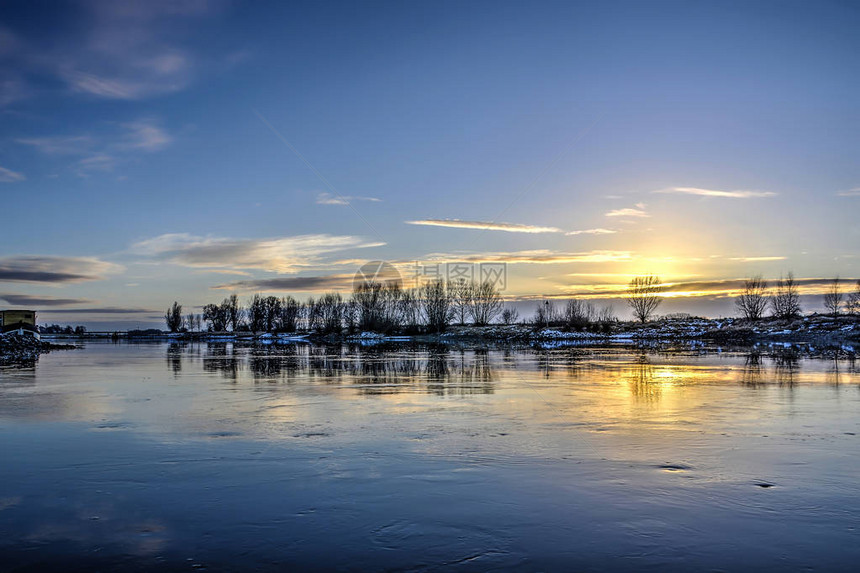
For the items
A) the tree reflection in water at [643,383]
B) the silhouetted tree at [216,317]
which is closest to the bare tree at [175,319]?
the silhouetted tree at [216,317]

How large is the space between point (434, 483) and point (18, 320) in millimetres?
78603

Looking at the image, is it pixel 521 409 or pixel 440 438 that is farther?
pixel 521 409

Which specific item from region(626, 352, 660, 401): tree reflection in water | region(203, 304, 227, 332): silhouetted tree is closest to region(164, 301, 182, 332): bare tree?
region(203, 304, 227, 332): silhouetted tree

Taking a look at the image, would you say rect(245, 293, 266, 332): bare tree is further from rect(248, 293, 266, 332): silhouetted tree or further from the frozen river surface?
the frozen river surface

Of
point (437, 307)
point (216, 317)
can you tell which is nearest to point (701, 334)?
point (437, 307)

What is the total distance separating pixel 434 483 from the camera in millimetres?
6461

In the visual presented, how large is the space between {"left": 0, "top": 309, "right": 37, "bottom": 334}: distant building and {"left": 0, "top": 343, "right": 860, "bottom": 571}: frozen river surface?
66.1 m

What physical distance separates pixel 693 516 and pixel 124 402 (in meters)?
11.9

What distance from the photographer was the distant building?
67.5 m

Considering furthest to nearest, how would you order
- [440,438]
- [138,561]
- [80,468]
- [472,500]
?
1. [440,438]
2. [80,468]
3. [472,500]
4. [138,561]

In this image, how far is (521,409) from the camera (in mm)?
11578

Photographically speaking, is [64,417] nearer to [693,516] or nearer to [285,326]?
[693,516]

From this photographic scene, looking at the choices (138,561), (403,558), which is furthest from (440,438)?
(138,561)

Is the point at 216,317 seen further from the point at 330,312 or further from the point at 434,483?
the point at 434,483
